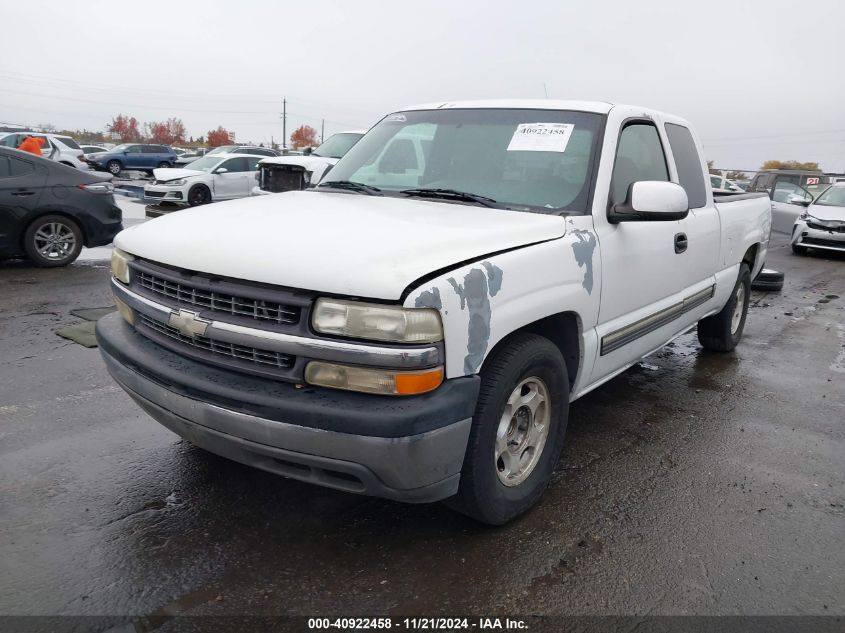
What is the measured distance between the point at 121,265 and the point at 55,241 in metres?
6.14

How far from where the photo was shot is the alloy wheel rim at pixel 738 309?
590cm

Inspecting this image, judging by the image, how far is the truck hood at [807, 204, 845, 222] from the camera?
1341 centimetres

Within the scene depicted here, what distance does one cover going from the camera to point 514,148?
11.8 feet

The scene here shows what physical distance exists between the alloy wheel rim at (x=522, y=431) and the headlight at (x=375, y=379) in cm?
59

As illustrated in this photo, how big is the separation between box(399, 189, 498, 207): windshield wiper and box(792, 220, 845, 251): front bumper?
12.6 m

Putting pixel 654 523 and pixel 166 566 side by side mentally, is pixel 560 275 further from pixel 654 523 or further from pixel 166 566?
pixel 166 566

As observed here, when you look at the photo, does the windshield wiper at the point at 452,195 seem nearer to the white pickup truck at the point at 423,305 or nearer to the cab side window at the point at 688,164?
the white pickup truck at the point at 423,305

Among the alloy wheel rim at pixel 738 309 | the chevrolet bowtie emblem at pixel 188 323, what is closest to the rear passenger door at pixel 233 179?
the alloy wheel rim at pixel 738 309

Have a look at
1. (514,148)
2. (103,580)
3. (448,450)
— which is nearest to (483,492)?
(448,450)

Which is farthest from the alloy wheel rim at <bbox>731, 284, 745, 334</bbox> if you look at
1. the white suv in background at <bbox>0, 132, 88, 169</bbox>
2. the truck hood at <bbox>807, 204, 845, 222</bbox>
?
the white suv in background at <bbox>0, 132, 88, 169</bbox>

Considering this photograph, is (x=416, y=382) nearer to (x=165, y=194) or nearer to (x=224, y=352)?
(x=224, y=352)

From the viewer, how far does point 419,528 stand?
9.75 ft

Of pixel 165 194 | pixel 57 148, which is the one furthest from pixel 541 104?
pixel 57 148

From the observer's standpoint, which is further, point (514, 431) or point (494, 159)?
point (494, 159)
